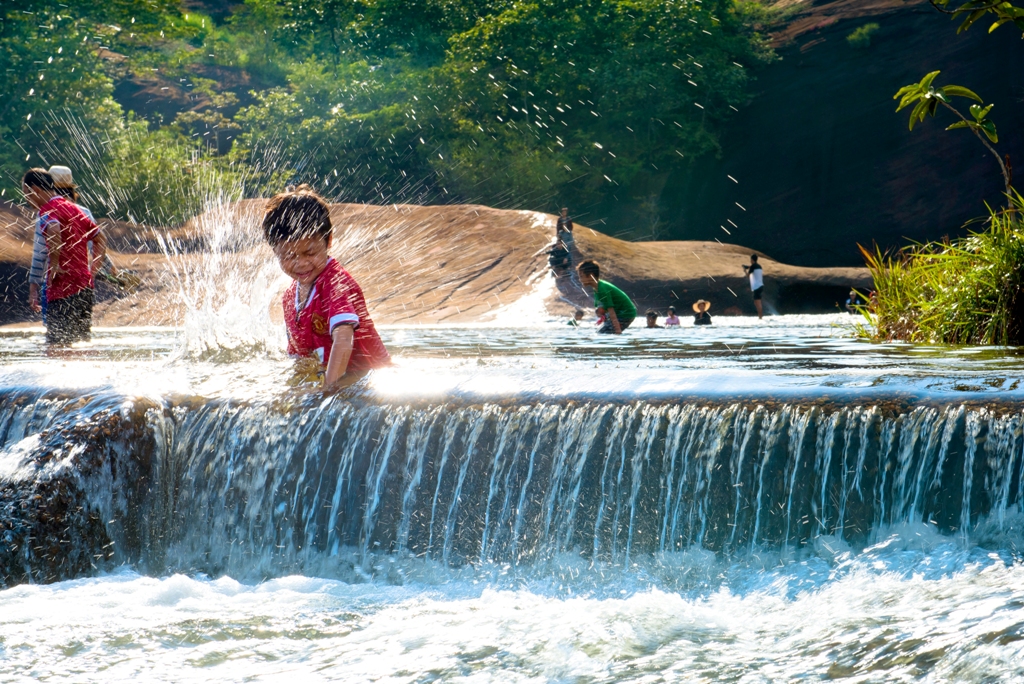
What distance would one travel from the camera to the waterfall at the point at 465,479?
4.39 meters

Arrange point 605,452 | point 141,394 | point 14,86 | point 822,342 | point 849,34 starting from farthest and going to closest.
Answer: point 849,34
point 14,86
point 822,342
point 141,394
point 605,452

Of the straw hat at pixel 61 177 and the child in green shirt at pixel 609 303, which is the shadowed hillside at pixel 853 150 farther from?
the straw hat at pixel 61 177

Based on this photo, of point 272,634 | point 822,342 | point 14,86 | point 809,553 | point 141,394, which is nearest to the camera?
point 272,634

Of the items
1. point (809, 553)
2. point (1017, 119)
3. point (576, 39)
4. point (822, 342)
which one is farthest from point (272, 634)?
point (1017, 119)

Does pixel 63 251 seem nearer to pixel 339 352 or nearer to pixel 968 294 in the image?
pixel 339 352

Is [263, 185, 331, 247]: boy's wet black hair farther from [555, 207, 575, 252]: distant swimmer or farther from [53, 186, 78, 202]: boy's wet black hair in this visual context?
[555, 207, 575, 252]: distant swimmer

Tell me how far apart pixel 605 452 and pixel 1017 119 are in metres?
33.6

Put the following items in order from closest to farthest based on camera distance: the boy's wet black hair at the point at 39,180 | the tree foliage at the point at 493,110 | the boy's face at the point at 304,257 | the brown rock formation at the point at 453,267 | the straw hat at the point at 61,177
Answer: the boy's face at the point at 304,257, the boy's wet black hair at the point at 39,180, the straw hat at the point at 61,177, the brown rock formation at the point at 453,267, the tree foliage at the point at 493,110

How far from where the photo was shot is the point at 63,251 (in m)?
8.24

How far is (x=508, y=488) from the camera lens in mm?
4945

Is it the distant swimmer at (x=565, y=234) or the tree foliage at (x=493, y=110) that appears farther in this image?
the tree foliage at (x=493, y=110)

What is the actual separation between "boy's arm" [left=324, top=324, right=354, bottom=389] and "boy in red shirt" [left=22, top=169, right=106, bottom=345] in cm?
390

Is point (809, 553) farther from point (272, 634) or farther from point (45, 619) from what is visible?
point (45, 619)

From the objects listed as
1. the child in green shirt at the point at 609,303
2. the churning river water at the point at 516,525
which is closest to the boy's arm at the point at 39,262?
the churning river water at the point at 516,525
